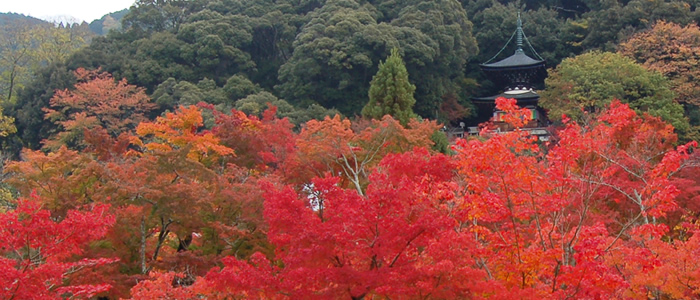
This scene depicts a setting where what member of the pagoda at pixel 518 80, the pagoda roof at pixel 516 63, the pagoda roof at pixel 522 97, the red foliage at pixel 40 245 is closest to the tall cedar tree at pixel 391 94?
the pagoda at pixel 518 80

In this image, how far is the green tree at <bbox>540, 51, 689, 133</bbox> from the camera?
77.2ft

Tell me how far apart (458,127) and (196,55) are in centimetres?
1312

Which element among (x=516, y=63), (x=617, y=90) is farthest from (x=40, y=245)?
(x=516, y=63)

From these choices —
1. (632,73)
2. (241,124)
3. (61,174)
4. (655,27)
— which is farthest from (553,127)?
(61,174)

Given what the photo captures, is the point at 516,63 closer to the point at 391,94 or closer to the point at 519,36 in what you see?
the point at 519,36

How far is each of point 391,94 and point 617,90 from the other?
26.8ft

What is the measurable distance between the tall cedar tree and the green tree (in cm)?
584

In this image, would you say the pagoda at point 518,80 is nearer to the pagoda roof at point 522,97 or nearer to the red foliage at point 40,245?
the pagoda roof at point 522,97

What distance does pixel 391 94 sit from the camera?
79.9 feet

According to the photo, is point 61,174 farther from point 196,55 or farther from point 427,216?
point 196,55

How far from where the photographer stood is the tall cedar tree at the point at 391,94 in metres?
24.3

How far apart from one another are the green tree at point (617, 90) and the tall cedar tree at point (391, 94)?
5.84m

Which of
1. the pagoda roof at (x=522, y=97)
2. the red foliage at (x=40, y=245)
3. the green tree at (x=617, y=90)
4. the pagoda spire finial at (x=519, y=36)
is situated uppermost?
the red foliage at (x=40, y=245)

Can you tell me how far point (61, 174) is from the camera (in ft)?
47.4
